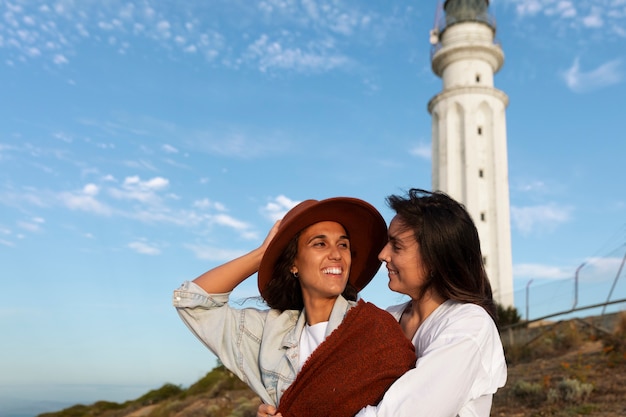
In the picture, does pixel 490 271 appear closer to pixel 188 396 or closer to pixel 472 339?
pixel 188 396

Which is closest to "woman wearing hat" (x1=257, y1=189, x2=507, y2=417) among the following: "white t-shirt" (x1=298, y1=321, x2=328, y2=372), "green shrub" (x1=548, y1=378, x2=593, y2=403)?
"white t-shirt" (x1=298, y1=321, x2=328, y2=372)

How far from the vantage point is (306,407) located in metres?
2.54

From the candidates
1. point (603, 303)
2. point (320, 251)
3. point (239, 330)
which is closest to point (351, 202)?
point (320, 251)

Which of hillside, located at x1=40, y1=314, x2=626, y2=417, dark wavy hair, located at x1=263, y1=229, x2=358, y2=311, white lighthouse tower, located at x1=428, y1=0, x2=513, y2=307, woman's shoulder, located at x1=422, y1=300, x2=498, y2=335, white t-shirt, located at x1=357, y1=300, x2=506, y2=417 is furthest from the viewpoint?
white lighthouse tower, located at x1=428, y1=0, x2=513, y2=307

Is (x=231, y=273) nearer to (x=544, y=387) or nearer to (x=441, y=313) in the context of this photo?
(x=441, y=313)

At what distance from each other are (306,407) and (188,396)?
1362 centimetres

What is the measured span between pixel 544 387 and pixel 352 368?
22.8ft

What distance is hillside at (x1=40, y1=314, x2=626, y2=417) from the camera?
25.3 ft

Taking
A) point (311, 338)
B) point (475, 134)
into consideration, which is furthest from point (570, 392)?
point (475, 134)

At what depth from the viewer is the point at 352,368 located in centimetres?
247

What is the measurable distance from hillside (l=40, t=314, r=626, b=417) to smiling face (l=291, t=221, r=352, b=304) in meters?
5.18

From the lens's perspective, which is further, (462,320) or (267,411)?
(267,411)

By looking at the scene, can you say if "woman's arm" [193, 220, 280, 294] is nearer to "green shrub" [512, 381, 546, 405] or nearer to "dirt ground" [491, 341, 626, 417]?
"dirt ground" [491, 341, 626, 417]

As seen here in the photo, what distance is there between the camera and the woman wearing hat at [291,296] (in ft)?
9.78
